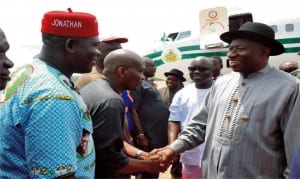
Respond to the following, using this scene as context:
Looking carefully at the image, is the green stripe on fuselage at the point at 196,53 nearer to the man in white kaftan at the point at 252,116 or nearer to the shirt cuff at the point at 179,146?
the shirt cuff at the point at 179,146

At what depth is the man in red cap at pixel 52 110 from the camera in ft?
6.76

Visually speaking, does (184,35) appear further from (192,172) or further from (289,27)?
(192,172)

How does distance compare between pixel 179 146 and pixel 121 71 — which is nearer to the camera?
Answer: pixel 121 71

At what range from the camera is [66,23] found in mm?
2275

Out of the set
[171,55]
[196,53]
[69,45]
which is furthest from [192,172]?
[196,53]

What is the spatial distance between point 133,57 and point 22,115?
1592mm

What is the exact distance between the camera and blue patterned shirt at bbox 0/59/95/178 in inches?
81.0

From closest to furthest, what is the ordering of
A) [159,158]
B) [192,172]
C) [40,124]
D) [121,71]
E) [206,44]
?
1. [40,124]
2. [121,71]
3. [159,158]
4. [192,172]
5. [206,44]

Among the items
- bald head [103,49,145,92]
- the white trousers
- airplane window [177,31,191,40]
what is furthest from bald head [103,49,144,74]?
airplane window [177,31,191,40]

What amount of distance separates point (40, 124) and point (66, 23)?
51cm

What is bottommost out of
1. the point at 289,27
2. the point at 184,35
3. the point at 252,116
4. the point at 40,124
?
the point at 184,35

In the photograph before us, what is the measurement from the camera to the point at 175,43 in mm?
18812

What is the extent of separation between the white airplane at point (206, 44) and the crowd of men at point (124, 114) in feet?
30.4

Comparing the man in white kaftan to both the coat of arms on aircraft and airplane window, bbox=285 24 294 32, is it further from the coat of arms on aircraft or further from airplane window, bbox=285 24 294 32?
airplane window, bbox=285 24 294 32
